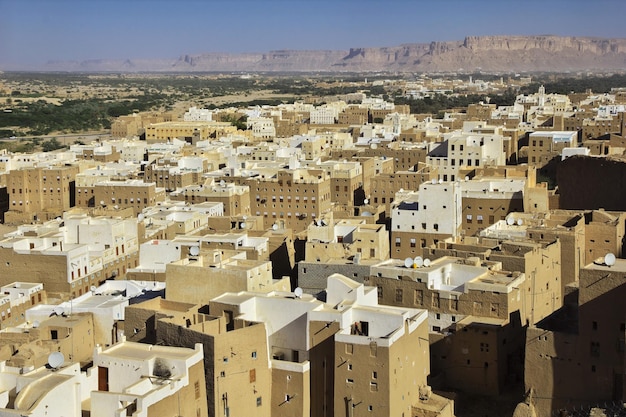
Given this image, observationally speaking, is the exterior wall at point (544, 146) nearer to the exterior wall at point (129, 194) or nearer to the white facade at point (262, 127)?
the exterior wall at point (129, 194)

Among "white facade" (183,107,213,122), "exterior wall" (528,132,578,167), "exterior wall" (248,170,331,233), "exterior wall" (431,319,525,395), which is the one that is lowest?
"exterior wall" (431,319,525,395)

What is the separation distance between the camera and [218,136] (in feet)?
375

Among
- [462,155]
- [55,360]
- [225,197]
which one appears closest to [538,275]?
[55,360]

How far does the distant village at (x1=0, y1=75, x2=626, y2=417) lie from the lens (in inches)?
1153

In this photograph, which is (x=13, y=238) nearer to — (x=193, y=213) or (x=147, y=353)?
(x=193, y=213)

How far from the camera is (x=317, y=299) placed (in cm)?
3466

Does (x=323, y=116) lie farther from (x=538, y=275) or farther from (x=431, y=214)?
(x=538, y=275)

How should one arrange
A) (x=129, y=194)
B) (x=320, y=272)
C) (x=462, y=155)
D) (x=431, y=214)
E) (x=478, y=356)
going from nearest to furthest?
(x=478, y=356) < (x=320, y=272) < (x=431, y=214) < (x=129, y=194) < (x=462, y=155)

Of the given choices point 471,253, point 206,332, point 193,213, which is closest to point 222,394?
point 206,332

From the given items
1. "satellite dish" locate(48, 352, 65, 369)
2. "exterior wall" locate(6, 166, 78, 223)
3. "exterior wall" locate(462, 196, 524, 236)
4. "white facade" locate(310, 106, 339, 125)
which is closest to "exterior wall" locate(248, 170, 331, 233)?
"exterior wall" locate(462, 196, 524, 236)

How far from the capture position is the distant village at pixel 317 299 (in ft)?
96.1

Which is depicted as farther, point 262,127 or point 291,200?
point 262,127

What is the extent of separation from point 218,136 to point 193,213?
59168 mm

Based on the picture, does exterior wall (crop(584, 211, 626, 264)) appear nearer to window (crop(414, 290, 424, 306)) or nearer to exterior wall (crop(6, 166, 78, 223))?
window (crop(414, 290, 424, 306))
